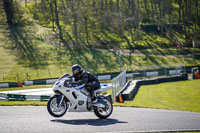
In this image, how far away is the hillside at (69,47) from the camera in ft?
152

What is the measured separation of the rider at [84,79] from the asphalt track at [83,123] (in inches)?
41.7

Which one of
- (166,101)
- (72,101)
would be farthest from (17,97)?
(166,101)

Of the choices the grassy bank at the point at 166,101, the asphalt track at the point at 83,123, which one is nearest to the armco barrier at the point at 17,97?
the grassy bank at the point at 166,101

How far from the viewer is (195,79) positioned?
40.7m

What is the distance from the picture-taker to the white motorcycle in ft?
33.5

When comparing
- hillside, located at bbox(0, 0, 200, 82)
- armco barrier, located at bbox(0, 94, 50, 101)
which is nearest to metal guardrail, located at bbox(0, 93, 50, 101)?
armco barrier, located at bbox(0, 94, 50, 101)

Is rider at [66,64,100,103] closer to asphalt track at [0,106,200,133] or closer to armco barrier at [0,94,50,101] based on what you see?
asphalt track at [0,106,200,133]

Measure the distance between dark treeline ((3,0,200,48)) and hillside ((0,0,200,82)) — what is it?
205 millimetres

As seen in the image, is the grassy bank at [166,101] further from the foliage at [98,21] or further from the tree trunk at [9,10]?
the tree trunk at [9,10]

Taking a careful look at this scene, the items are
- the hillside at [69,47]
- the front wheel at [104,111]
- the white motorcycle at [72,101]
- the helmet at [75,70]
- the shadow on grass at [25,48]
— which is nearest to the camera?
the white motorcycle at [72,101]

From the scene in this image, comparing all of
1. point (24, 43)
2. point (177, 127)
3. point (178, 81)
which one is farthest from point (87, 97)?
point (24, 43)

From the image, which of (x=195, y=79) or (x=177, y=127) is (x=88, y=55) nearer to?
(x=195, y=79)

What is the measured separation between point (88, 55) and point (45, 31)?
15.8 m

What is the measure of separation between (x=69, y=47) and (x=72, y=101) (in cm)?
4530
